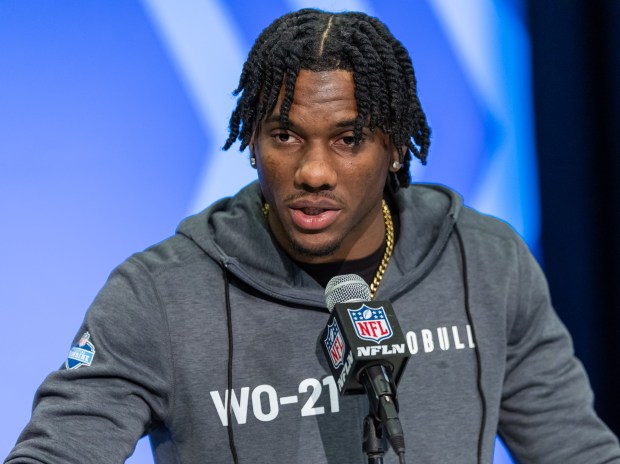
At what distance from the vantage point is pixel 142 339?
4.91 ft

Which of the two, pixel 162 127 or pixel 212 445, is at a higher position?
pixel 162 127

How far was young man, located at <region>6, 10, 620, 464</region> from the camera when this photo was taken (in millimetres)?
1494

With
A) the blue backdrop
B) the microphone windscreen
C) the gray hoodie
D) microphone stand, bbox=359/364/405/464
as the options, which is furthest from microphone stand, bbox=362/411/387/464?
the blue backdrop

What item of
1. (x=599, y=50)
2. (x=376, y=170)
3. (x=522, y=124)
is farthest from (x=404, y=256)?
(x=599, y=50)

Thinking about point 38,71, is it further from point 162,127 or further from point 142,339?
point 142,339

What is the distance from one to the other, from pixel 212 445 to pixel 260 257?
34 centimetres

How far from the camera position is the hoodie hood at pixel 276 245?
1.60 meters

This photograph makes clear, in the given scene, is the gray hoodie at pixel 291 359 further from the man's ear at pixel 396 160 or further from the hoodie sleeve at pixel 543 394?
the man's ear at pixel 396 160

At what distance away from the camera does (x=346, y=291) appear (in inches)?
46.7

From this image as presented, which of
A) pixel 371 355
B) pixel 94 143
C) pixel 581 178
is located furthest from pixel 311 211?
pixel 581 178

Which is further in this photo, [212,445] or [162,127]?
[162,127]

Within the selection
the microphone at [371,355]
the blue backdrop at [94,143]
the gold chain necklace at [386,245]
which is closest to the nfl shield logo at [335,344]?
the microphone at [371,355]

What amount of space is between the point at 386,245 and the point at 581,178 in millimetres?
936

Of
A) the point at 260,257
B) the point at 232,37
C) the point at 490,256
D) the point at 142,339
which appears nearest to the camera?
the point at 142,339
